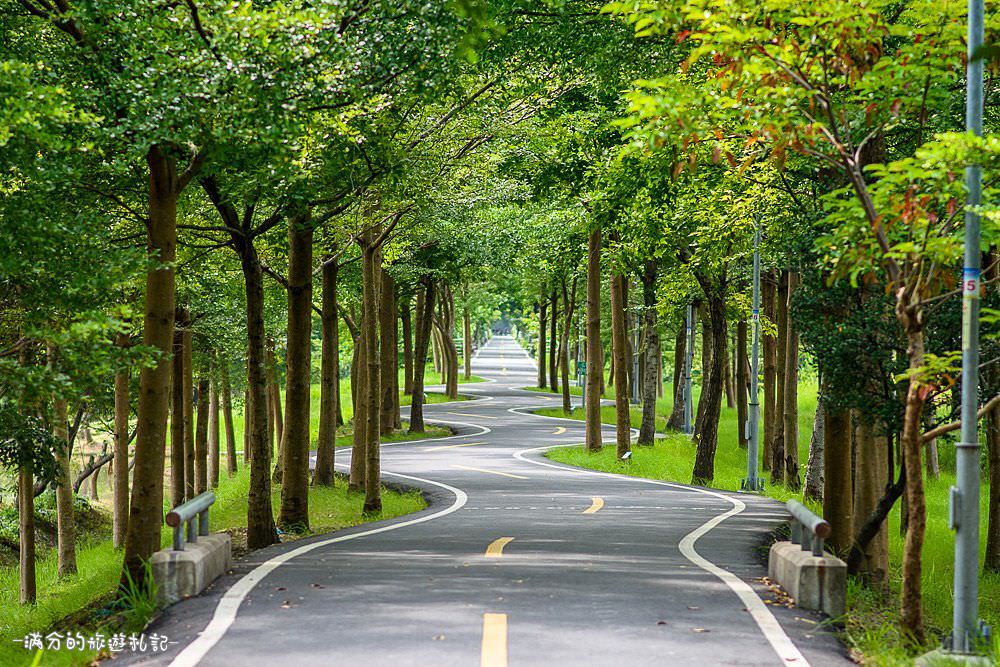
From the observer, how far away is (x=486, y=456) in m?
31.8

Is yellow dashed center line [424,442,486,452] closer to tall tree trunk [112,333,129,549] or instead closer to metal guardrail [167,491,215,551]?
tall tree trunk [112,333,129,549]

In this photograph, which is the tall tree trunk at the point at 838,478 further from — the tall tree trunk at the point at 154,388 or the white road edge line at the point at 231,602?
the tall tree trunk at the point at 154,388

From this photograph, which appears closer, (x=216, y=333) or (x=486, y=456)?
(x=216, y=333)

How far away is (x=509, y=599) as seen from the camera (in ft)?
28.4

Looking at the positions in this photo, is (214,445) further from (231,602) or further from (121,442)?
(231,602)

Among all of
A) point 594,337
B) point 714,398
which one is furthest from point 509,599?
point 594,337

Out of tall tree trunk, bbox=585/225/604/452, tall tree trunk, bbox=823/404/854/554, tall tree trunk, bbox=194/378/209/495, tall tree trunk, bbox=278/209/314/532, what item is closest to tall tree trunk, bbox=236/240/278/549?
tall tree trunk, bbox=278/209/314/532

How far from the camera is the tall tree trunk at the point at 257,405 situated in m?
14.8

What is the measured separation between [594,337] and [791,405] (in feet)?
23.4

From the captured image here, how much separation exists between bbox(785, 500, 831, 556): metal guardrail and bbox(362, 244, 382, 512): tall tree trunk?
11027mm

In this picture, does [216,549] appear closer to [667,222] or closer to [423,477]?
[667,222]

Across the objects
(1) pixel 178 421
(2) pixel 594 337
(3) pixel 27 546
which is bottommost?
(3) pixel 27 546

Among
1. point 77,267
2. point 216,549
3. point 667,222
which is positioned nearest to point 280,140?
point 77,267

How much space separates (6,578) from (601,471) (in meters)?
14.3
